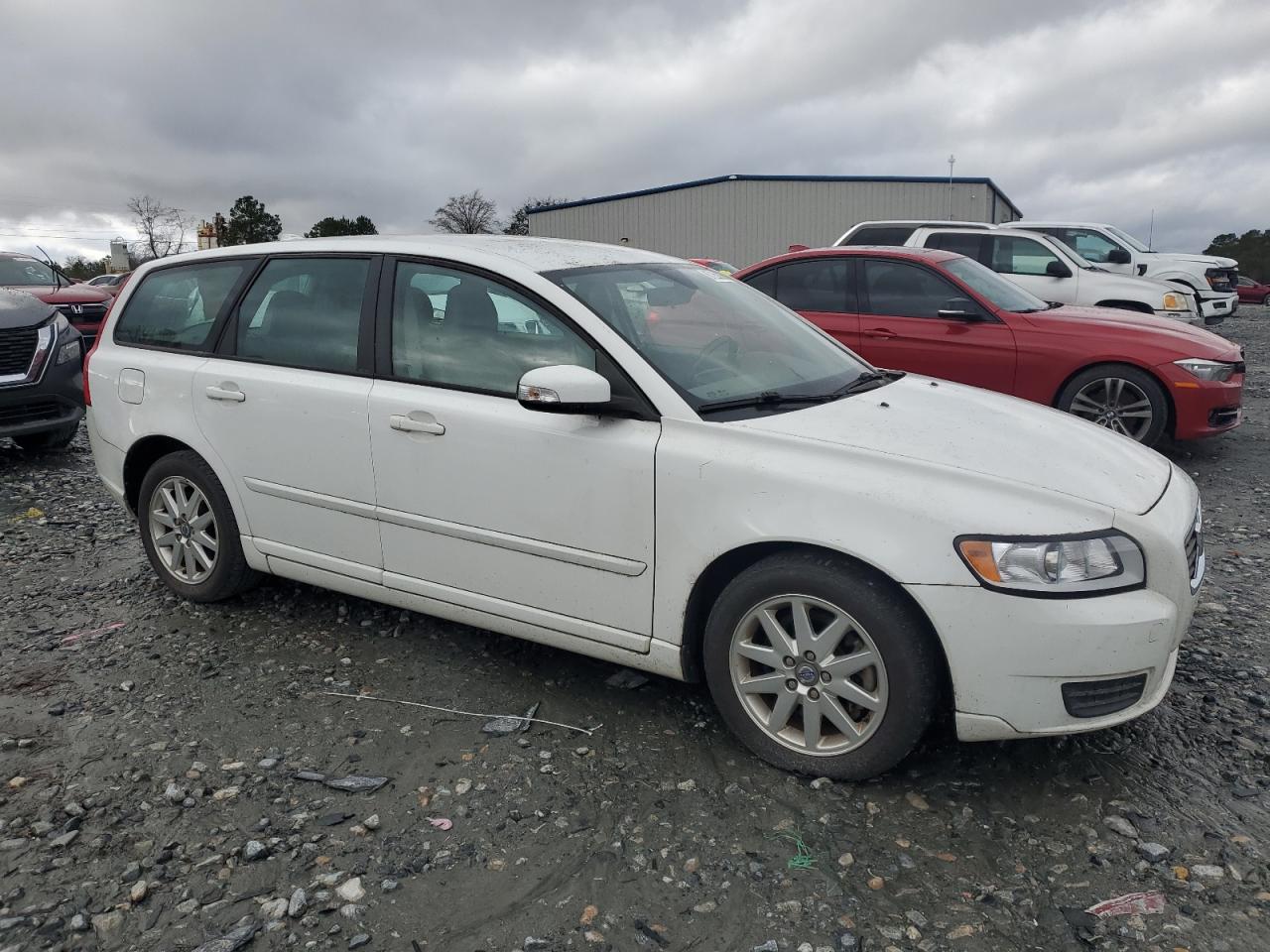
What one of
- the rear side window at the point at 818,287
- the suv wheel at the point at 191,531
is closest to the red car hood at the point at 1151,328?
the rear side window at the point at 818,287

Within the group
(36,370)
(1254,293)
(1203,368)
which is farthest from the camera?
(1254,293)

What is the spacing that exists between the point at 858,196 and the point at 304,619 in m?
33.2

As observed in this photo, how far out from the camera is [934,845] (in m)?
2.78

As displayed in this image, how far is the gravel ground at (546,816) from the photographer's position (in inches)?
97.6

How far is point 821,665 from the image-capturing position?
297cm

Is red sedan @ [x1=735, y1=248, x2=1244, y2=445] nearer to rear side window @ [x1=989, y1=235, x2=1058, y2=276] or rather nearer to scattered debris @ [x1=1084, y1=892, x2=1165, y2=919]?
rear side window @ [x1=989, y1=235, x2=1058, y2=276]

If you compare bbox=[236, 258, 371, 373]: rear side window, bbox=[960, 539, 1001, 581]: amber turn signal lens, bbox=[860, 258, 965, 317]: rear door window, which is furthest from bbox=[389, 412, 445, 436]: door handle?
bbox=[860, 258, 965, 317]: rear door window

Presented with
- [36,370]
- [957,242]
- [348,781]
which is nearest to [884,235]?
[957,242]

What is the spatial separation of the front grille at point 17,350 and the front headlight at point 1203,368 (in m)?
8.78

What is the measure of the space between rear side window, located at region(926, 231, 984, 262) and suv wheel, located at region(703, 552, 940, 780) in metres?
9.69

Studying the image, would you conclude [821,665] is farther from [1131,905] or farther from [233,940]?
[233,940]

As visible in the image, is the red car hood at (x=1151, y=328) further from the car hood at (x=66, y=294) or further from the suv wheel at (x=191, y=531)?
the car hood at (x=66, y=294)

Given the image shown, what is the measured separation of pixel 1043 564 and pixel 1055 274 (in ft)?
31.5

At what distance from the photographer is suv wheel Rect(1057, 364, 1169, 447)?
718cm
